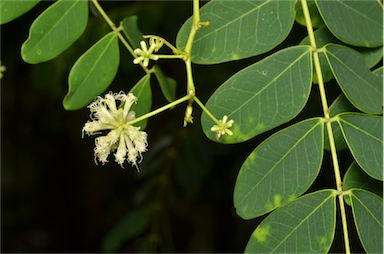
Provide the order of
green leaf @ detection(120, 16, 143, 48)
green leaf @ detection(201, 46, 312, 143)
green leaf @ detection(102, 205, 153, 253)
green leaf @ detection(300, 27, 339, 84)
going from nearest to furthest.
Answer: green leaf @ detection(201, 46, 312, 143)
green leaf @ detection(300, 27, 339, 84)
green leaf @ detection(120, 16, 143, 48)
green leaf @ detection(102, 205, 153, 253)

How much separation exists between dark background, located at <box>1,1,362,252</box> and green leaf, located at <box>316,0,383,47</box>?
147mm

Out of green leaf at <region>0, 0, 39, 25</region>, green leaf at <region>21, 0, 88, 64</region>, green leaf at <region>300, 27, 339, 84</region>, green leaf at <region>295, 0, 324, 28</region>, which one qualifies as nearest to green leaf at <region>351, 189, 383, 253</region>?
green leaf at <region>300, 27, 339, 84</region>

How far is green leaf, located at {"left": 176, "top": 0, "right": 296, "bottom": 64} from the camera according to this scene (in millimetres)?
1380

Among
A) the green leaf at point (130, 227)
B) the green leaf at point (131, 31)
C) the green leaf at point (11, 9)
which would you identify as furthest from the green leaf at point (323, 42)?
the green leaf at point (130, 227)

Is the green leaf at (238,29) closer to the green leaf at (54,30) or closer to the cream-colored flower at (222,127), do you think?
the cream-colored flower at (222,127)

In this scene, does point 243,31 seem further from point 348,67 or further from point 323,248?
point 323,248

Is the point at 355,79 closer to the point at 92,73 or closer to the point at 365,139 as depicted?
the point at 365,139

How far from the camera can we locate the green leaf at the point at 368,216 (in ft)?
4.23

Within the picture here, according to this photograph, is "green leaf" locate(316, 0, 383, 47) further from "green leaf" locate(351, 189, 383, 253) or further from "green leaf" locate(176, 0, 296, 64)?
"green leaf" locate(351, 189, 383, 253)

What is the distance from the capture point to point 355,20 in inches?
57.1

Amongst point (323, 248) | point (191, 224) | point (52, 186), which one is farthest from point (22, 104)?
point (323, 248)

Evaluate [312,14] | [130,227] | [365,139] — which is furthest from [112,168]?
[365,139]

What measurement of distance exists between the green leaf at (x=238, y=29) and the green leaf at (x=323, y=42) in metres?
0.09

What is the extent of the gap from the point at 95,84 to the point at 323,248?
0.62 m
